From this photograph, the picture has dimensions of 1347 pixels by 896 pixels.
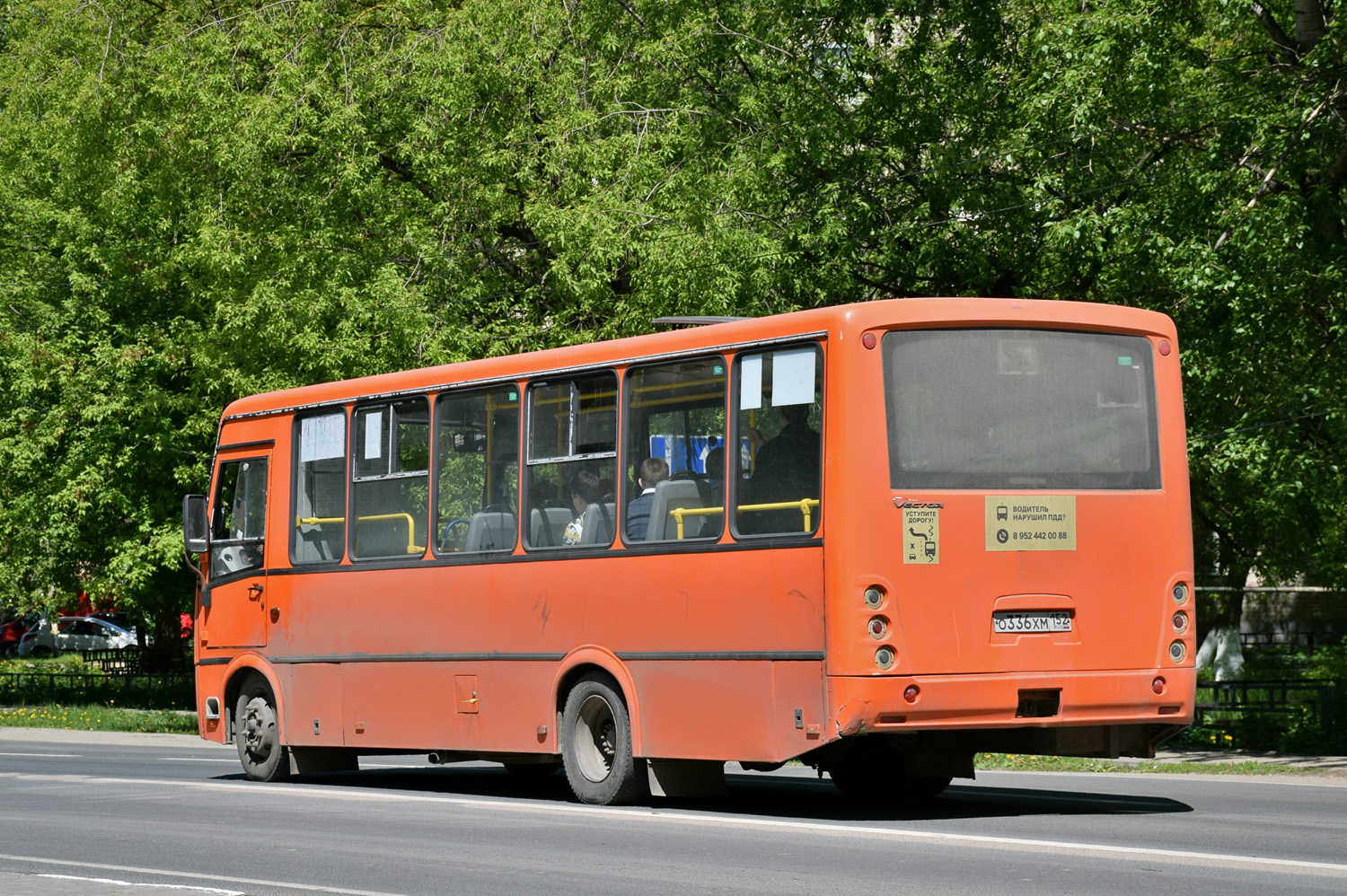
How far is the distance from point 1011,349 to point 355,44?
18.6 m

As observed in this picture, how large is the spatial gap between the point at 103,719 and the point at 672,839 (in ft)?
79.6

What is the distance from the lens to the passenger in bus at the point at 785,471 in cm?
1120

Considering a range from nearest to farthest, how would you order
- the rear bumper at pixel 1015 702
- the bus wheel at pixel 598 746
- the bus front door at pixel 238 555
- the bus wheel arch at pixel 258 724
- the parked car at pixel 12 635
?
the rear bumper at pixel 1015 702 < the bus wheel at pixel 598 746 < the bus wheel arch at pixel 258 724 < the bus front door at pixel 238 555 < the parked car at pixel 12 635

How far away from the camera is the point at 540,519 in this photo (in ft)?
43.2

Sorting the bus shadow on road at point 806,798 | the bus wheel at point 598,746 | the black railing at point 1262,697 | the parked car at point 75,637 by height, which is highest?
the parked car at point 75,637

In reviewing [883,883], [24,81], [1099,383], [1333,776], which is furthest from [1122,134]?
[24,81]

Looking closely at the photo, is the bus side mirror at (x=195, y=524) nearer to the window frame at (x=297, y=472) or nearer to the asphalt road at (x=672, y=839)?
the window frame at (x=297, y=472)

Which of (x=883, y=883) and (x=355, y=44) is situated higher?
(x=355, y=44)

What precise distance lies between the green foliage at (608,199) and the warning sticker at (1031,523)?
8140mm

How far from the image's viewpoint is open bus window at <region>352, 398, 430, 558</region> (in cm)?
1425

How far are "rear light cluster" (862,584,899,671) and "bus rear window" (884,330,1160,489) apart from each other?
0.66 metres

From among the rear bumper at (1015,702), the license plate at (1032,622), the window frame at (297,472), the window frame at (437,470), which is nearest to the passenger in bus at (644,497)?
the window frame at (437,470)

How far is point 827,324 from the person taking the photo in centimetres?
1113

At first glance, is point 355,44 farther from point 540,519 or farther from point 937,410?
point 937,410
